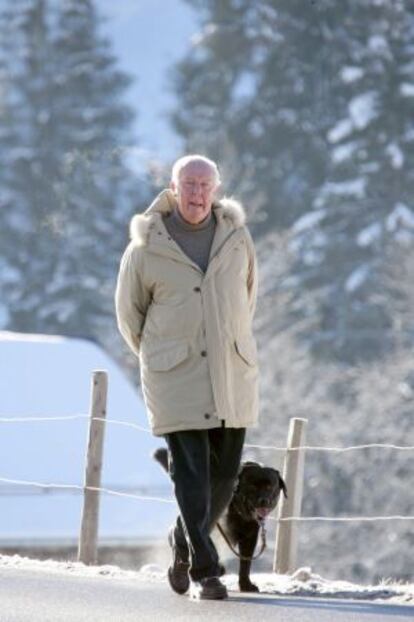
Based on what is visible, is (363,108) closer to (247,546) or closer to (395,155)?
(395,155)

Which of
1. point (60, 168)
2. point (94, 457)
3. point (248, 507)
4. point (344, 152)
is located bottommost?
point (248, 507)

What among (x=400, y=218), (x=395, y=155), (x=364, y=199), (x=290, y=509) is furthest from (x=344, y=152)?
(x=290, y=509)

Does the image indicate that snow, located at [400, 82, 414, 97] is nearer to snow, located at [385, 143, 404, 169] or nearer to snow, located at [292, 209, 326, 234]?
snow, located at [385, 143, 404, 169]

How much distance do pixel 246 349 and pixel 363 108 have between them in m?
57.4

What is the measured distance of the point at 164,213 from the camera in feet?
32.4

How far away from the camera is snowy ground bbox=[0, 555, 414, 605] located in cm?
1038

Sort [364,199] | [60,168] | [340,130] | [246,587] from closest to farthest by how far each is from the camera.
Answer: [246,587], [364,199], [340,130], [60,168]

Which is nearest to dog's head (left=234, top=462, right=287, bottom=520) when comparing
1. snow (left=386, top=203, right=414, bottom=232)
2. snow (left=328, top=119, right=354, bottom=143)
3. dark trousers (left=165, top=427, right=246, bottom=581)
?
dark trousers (left=165, top=427, right=246, bottom=581)

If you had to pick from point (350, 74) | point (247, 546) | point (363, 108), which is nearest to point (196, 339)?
point (247, 546)

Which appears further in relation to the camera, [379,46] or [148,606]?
[379,46]

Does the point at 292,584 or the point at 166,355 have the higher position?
the point at 166,355

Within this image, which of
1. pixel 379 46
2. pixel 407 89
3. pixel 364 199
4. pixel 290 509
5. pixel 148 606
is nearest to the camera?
pixel 148 606

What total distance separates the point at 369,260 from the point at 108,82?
572 inches

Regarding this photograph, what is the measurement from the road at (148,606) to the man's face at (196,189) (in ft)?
4.95
